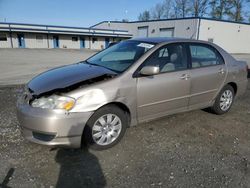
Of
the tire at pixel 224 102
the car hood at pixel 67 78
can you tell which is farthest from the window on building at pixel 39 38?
the tire at pixel 224 102

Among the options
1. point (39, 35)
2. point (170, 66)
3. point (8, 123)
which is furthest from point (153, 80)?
point (39, 35)

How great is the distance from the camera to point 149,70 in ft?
11.0

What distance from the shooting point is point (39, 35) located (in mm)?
35000

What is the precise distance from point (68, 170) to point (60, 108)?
0.80 metres

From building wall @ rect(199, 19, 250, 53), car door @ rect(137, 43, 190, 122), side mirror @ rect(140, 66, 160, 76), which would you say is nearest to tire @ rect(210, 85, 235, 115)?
car door @ rect(137, 43, 190, 122)

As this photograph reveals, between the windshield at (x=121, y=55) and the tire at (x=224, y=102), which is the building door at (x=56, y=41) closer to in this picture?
the windshield at (x=121, y=55)

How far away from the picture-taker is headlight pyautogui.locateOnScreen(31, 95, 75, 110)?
284 centimetres

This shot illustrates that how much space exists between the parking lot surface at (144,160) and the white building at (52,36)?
33.4 m

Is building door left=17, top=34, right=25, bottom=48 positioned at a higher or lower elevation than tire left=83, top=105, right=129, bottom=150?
higher

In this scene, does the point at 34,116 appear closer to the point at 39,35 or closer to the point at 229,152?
the point at 229,152

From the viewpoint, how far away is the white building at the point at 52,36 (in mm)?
32781

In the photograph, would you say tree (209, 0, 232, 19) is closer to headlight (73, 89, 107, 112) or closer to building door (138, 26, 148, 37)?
building door (138, 26, 148, 37)

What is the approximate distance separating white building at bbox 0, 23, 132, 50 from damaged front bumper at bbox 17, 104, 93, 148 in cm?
3400

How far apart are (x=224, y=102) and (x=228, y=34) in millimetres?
35258
